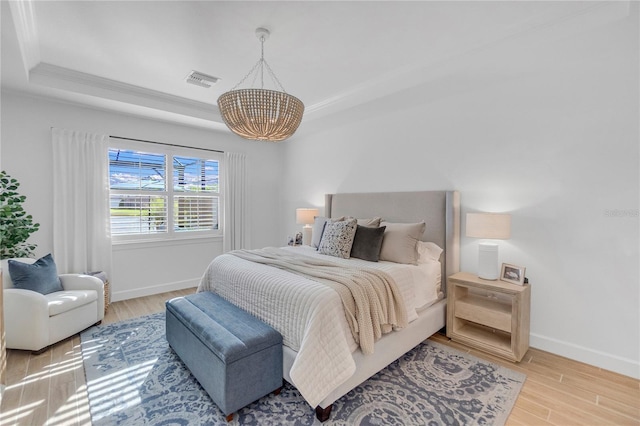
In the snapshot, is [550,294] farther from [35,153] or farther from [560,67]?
[35,153]

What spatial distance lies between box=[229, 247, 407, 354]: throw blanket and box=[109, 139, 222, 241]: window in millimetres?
2659

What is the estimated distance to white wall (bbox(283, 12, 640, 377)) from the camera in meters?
2.26

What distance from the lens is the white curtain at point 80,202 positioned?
135 inches

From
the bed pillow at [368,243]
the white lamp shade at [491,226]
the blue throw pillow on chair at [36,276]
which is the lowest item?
the blue throw pillow on chair at [36,276]

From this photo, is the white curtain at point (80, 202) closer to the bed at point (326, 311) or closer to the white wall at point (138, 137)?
the white wall at point (138, 137)

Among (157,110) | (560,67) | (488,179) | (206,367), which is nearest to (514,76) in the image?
(560,67)

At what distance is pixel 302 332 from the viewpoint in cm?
187

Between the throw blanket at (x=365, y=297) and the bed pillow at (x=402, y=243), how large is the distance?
62 centimetres

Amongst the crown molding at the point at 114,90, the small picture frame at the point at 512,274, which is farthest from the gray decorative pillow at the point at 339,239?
the crown molding at the point at 114,90

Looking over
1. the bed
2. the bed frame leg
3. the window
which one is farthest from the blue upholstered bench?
the window

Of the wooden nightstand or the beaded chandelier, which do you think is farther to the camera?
the wooden nightstand

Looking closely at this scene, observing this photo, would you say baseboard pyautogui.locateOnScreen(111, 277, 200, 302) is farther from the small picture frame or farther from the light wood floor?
the small picture frame

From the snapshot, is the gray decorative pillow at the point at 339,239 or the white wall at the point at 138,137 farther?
the white wall at the point at 138,137

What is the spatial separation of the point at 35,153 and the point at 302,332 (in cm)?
375
